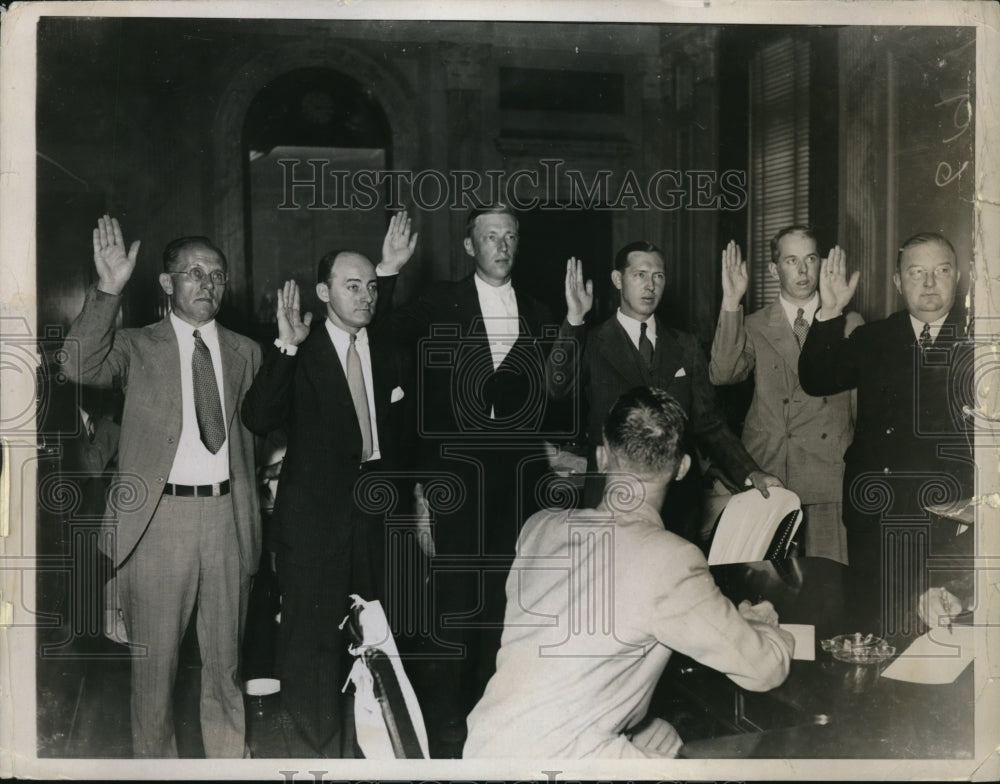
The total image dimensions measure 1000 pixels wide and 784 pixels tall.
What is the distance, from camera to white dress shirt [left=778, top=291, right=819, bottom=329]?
3.60m

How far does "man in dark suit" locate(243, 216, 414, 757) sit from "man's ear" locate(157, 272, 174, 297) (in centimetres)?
41

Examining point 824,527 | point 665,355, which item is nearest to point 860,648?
→ point 824,527

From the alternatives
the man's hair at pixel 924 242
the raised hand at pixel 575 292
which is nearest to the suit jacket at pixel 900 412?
the man's hair at pixel 924 242

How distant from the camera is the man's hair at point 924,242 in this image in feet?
11.7

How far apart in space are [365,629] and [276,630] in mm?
346

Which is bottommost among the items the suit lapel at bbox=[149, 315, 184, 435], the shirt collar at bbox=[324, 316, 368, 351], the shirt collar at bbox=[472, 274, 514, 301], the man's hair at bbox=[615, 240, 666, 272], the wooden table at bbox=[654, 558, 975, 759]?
the wooden table at bbox=[654, 558, 975, 759]

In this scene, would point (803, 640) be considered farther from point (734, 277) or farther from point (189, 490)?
point (189, 490)

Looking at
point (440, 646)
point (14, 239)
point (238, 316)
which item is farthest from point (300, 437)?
point (14, 239)

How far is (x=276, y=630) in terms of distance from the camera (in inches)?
137

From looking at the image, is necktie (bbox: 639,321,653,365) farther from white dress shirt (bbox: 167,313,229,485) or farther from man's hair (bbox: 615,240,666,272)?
white dress shirt (bbox: 167,313,229,485)

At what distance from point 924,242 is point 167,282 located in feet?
9.74

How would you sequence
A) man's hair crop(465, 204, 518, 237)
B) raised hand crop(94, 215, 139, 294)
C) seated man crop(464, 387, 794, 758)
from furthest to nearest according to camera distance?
man's hair crop(465, 204, 518, 237) < raised hand crop(94, 215, 139, 294) < seated man crop(464, 387, 794, 758)

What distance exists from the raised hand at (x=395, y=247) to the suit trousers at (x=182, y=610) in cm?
109

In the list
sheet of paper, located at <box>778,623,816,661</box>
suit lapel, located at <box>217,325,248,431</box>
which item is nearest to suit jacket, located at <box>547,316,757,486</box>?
sheet of paper, located at <box>778,623,816,661</box>
